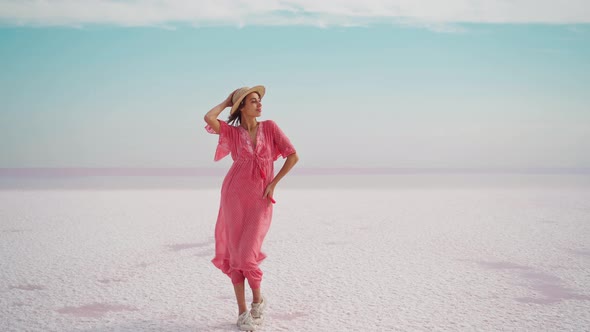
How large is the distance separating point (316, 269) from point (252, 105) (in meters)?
1.96

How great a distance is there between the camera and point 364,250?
5.48 meters

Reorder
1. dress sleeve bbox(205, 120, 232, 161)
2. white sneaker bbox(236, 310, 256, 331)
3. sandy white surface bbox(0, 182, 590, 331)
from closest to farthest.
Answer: white sneaker bbox(236, 310, 256, 331) → dress sleeve bbox(205, 120, 232, 161) → sandy white surface bbox(0, 182, 590, 331)

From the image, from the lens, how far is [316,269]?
468 cm

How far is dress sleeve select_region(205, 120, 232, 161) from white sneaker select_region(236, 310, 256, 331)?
1.00m

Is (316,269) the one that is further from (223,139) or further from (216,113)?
(216,113)

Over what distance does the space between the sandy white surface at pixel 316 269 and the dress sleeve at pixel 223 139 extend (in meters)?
1.06

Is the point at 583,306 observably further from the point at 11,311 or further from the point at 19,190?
the point at 19,190

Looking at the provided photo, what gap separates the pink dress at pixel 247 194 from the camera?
3.22 metres

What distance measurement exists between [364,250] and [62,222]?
4195 mm

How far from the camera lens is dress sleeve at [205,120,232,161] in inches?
130

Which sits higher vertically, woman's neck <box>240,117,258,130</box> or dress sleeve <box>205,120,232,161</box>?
woman's neck <box>240,117,258,130</box>

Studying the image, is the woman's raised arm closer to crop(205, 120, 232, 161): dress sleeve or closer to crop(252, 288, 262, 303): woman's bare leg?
crop(205, 120, 232, 161): dress sleeve

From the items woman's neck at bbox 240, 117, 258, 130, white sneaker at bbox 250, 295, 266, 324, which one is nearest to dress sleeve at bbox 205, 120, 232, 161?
woman's neck at bbox 240, 117, 258, 130

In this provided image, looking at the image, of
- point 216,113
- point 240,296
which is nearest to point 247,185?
point 216,113
